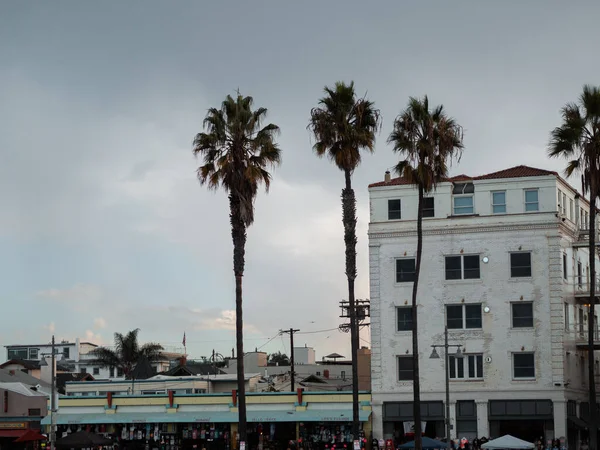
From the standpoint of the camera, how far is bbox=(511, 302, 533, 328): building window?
61875 millimetres

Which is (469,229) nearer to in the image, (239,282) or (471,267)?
(471,267)

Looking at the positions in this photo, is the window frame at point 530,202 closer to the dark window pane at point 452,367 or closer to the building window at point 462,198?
the building window at point 462,198

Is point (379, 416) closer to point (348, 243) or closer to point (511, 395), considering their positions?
point (511, 395)

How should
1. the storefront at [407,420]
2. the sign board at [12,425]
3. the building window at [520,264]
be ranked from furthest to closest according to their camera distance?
the sign board at [12,425] < the storefront at [407,420] < the building window at [520,264]

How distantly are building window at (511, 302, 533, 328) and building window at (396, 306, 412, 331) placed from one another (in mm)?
6430

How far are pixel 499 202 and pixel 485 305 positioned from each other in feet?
21.4

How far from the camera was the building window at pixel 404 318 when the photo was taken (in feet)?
209

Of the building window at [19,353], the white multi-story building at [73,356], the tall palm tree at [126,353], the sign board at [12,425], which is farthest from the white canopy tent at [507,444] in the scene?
the building window at [19,353]

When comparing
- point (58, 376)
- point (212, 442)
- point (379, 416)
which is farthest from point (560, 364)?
point (58, 376)

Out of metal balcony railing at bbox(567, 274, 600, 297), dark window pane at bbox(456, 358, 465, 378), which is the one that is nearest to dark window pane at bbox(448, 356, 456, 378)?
dark window pane at bbox(456, 358, 465, 378)

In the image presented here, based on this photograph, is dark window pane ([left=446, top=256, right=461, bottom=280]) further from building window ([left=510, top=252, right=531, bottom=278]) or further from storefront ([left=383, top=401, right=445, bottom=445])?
storefront ([left=383, top=401, right=445, bottom=445])

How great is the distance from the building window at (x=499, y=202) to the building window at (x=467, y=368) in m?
9.10

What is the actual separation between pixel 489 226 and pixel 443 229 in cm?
288

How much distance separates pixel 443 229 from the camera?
63.7 m
